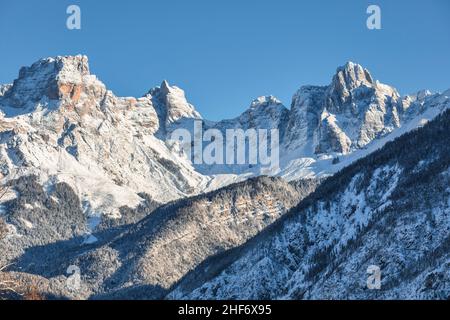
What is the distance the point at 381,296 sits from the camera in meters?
158

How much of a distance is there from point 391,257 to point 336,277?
15632 millimetres

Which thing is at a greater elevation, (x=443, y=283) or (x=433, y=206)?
(x=433, y=206)

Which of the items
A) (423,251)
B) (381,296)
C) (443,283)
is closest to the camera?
(443,283)
